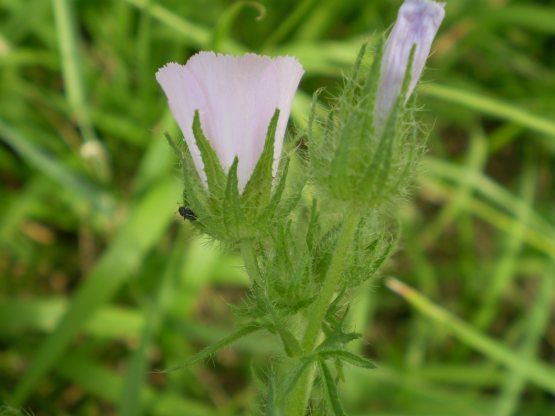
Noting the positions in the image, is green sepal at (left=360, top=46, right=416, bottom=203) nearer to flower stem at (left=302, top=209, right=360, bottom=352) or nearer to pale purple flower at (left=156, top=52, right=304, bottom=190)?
flower stem at (left=302, top=209, right=360, bottom=352)

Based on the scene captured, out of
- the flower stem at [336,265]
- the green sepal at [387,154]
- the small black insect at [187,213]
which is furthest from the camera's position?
the small black insect at [187,213]

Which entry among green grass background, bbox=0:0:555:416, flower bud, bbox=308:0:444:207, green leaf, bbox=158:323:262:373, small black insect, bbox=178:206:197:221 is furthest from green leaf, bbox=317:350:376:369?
green grass background, bbox=0:0:555:416

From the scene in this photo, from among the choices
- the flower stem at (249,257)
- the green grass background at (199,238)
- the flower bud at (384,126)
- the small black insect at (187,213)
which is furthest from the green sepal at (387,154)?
the green grass background at (199,238)

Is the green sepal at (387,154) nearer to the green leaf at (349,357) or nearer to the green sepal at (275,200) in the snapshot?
the green sepal at (275,200)

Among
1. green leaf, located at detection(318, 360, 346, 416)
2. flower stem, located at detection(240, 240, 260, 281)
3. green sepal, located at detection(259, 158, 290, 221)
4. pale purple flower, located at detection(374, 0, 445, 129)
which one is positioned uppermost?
pale purple flower, located at detection(374, 0, 445, 129)

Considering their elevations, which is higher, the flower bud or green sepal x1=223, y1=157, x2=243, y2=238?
the flower bud

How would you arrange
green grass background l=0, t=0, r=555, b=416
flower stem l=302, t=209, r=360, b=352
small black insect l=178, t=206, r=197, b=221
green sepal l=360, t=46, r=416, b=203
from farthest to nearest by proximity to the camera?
green grass background l=0, t=0, r=555, b=416 → small black insect l=178, t=206, r=197, b=221 → flower stem l=302, t=209, r=360, b=352 → green sepal l=360, t=46, r=416, b=203
